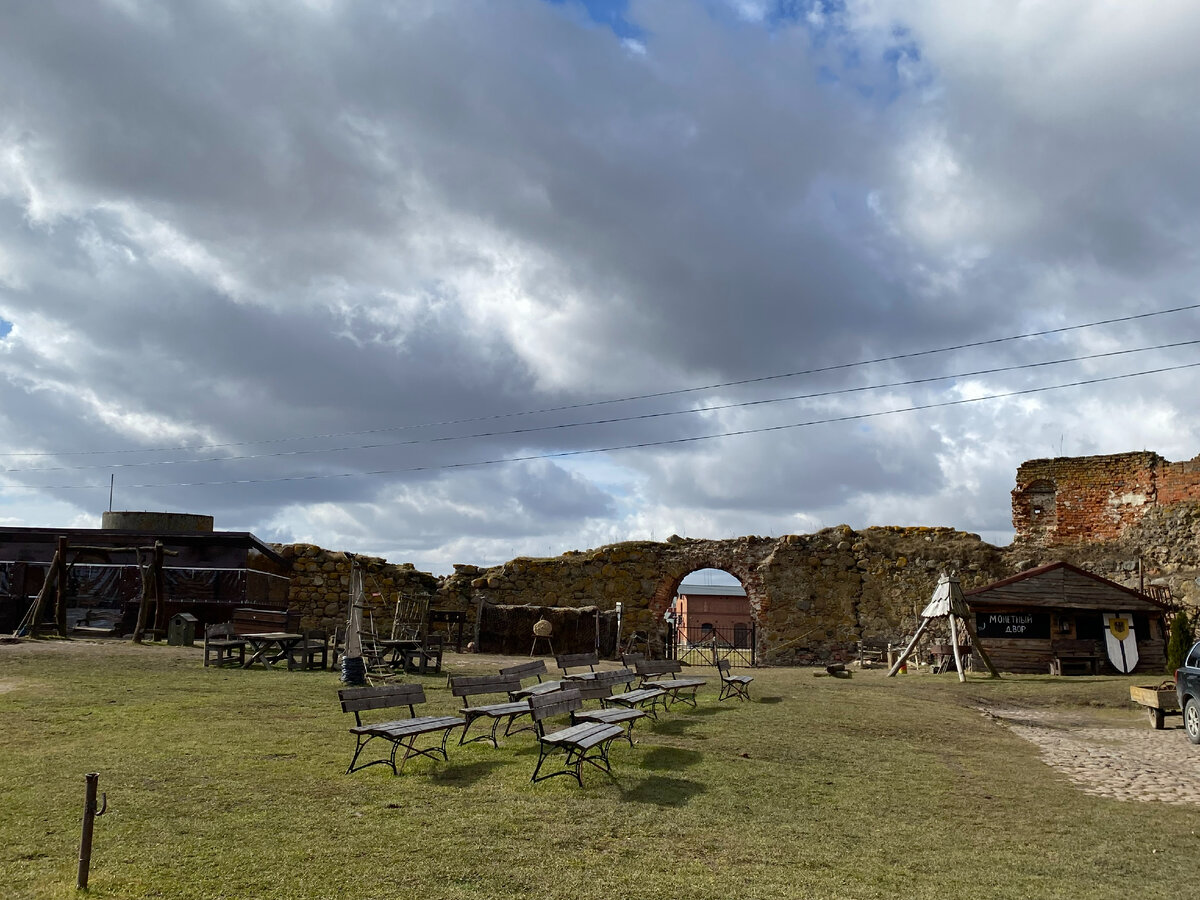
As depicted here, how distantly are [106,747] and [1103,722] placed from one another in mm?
13290

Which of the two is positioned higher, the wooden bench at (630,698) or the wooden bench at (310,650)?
the wooden bench at (310,650)

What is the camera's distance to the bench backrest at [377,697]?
27.2ft

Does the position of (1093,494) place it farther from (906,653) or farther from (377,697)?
(377,697)

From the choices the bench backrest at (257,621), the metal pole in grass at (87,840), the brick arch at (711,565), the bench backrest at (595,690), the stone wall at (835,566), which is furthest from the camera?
the brick arch at (711,565)

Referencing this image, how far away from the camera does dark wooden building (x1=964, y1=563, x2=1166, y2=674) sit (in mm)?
20719

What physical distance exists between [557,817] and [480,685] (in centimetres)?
372

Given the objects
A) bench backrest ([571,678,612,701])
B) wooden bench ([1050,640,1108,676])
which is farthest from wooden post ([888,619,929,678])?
bench backrest ([571,678,612,701])

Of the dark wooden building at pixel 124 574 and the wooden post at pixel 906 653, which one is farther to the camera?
the dark wooden building at pixel 124 574

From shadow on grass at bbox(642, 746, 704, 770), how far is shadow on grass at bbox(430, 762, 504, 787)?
1.43 m

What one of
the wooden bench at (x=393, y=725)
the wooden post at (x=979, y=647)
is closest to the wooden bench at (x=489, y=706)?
the wooden bench at (x=393, y=725)

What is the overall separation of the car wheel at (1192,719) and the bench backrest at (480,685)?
8.41 metres

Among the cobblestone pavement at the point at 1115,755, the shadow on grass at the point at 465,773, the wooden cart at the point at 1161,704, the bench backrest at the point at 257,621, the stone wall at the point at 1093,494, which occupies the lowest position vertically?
the cobblestone pavement at the point at 1115,755

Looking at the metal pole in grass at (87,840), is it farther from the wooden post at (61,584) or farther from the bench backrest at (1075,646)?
the bench backrest at (1075,646)

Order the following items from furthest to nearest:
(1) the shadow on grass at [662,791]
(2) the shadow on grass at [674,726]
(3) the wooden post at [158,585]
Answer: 1. (3) the wooden post at [158,585]
2. (2) the shadow on grass at [674,726]
3. (1) the shadow on grass at [662,791]
